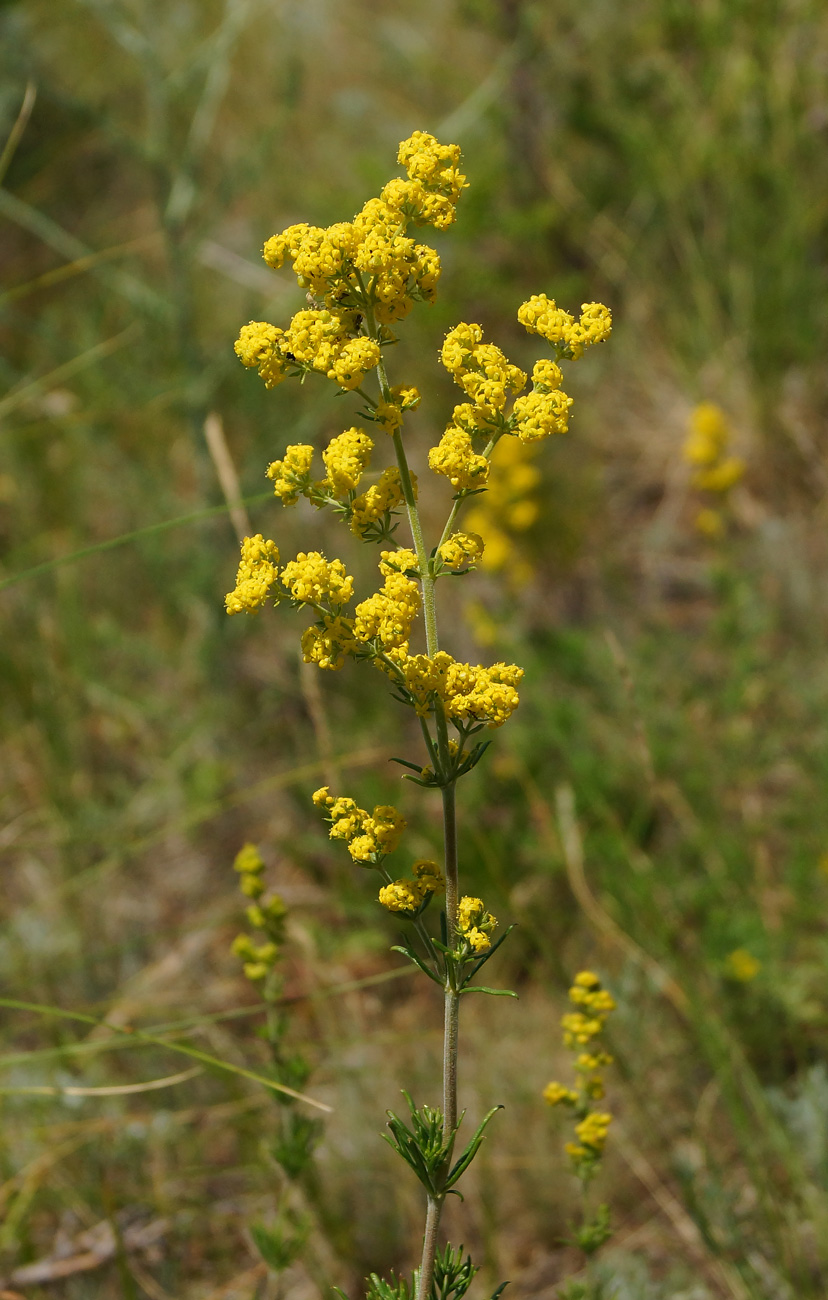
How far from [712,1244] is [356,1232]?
100 centimetres

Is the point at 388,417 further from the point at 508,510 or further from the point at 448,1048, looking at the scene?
the point at 508,510

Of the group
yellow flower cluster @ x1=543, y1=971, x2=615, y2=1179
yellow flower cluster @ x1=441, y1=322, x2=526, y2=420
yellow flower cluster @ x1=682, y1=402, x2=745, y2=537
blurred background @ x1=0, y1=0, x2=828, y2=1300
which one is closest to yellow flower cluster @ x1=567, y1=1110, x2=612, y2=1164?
yellow flower cluster @ x1=543, y1=971, x2=615, y2=1179

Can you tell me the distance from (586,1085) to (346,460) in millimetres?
1319

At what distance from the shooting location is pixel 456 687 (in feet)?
4.79

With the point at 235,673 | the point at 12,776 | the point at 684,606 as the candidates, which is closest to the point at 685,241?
the point at 684,606

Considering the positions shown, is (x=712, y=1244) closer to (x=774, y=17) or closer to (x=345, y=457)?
(x=345, y=457)

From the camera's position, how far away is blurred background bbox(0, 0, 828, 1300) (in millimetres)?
2838

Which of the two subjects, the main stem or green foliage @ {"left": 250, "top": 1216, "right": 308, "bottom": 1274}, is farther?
green foliage @ {"left": 250, "top": 1216, "right": 308, "bottom": 1274}

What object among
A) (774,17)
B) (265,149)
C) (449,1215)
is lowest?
Answer: (449,1215)

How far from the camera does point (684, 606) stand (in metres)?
5.32

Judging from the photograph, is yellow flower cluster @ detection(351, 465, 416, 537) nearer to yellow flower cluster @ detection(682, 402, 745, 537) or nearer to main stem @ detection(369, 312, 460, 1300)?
main stem @ detection(369, 312, 460, 1300)

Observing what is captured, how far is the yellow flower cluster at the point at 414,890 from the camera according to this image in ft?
5.00

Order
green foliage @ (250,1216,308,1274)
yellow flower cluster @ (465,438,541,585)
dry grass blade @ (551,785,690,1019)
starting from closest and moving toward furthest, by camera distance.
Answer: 1. green foliage @ (250,1216,308,1274)
2. dry grass blade @ (551,785,690,1019)
3. yellow flower cluster @ (465,438,541,585)

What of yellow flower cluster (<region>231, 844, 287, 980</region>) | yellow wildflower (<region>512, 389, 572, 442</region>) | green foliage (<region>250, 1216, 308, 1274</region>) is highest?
yellow wildflower (<region>512, 389, 572, 442</region>)
